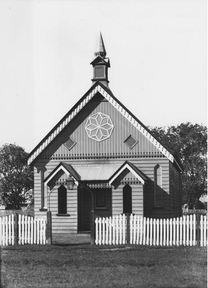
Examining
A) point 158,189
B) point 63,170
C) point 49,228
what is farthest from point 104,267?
point 158,189

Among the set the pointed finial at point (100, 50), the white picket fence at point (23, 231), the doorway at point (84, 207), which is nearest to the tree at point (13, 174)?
the pointed finial at point (100, 50)

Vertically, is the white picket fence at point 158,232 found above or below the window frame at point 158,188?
below

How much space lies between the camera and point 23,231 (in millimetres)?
22047

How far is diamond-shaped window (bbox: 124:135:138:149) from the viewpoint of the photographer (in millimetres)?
31297

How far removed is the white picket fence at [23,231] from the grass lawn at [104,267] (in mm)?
1548

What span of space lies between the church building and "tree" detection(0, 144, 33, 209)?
61.7 m

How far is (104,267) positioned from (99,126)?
1791cm

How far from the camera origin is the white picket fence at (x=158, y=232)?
808 inches

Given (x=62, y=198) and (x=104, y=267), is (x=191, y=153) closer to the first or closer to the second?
(x=62, y=198)

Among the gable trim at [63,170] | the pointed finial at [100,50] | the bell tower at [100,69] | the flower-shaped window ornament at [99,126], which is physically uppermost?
the pointed finial at [100,50]

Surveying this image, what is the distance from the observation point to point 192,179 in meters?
83.9

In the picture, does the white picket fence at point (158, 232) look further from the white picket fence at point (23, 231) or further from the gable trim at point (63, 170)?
the gable trim at point (63, 170)

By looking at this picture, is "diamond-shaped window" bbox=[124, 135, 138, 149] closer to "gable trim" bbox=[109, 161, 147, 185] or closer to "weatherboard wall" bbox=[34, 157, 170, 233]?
"weatherboard wall" bbox=[34, 157, 170, 233]

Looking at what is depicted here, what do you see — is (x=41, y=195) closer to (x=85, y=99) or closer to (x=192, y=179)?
(x=85, y=99)
